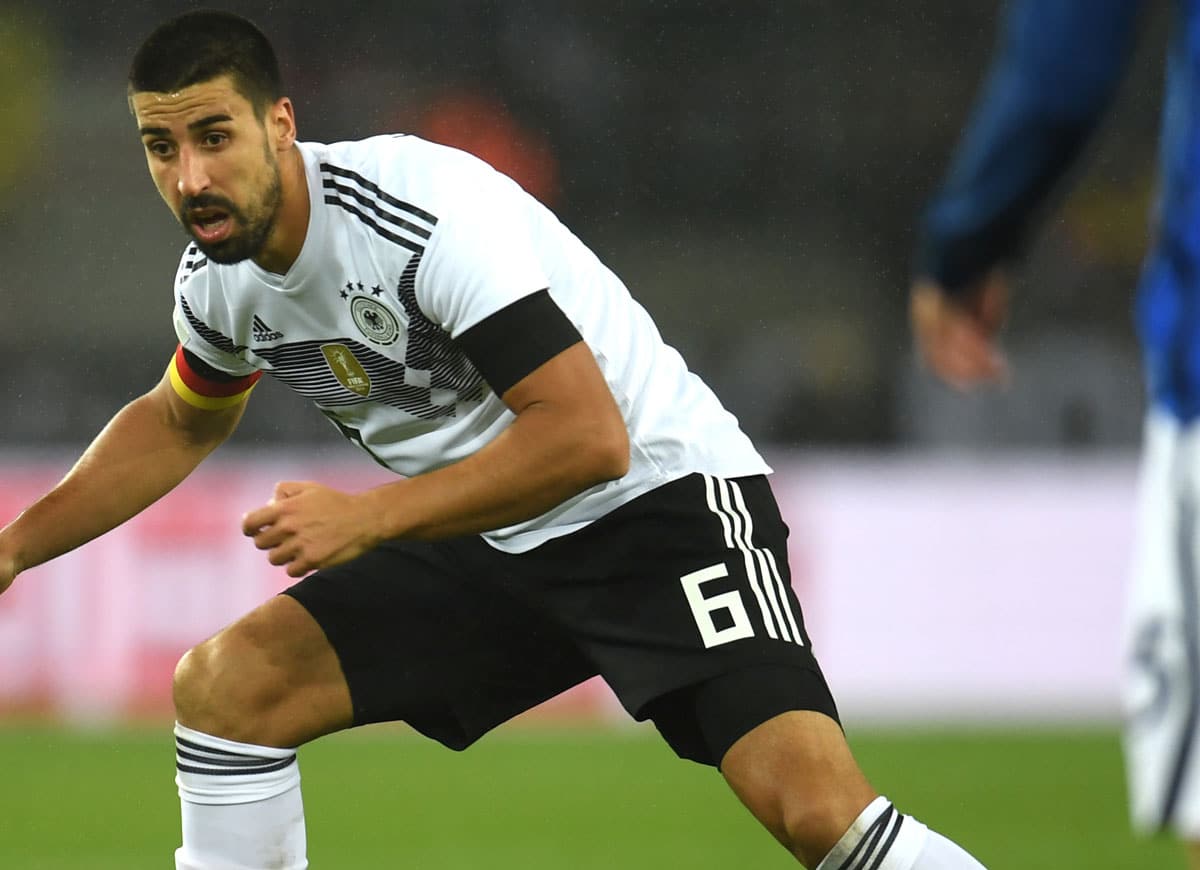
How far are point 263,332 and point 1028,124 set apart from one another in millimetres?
1962

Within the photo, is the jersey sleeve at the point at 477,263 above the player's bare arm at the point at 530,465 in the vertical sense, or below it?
above

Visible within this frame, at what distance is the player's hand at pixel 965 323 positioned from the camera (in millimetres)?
2290

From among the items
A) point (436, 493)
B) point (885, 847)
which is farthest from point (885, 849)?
point (436, 493)

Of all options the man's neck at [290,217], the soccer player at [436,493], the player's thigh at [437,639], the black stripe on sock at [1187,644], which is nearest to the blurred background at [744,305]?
the player's thigh at [437,639]

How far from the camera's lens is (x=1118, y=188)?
43.0ft

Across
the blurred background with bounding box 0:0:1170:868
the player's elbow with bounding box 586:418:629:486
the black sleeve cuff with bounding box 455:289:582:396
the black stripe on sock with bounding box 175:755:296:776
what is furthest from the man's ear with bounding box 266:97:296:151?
the blurred background with bounding box 0:0:1170:868

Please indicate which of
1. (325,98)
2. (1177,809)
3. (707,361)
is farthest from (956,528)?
(1177,809)

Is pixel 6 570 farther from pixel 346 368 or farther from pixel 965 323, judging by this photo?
pixel 965 323

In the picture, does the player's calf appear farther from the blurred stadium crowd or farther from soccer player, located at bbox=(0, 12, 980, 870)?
the blurred stadium crowd

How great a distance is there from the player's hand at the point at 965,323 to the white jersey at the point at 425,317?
0.99 metres

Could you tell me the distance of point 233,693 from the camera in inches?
144

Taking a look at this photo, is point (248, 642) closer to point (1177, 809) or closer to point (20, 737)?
point (1177, 809)

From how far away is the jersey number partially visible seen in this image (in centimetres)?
345

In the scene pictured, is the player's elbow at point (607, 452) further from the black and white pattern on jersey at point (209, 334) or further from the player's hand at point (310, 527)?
the black and white pattern on jersey at point (209, 334)
